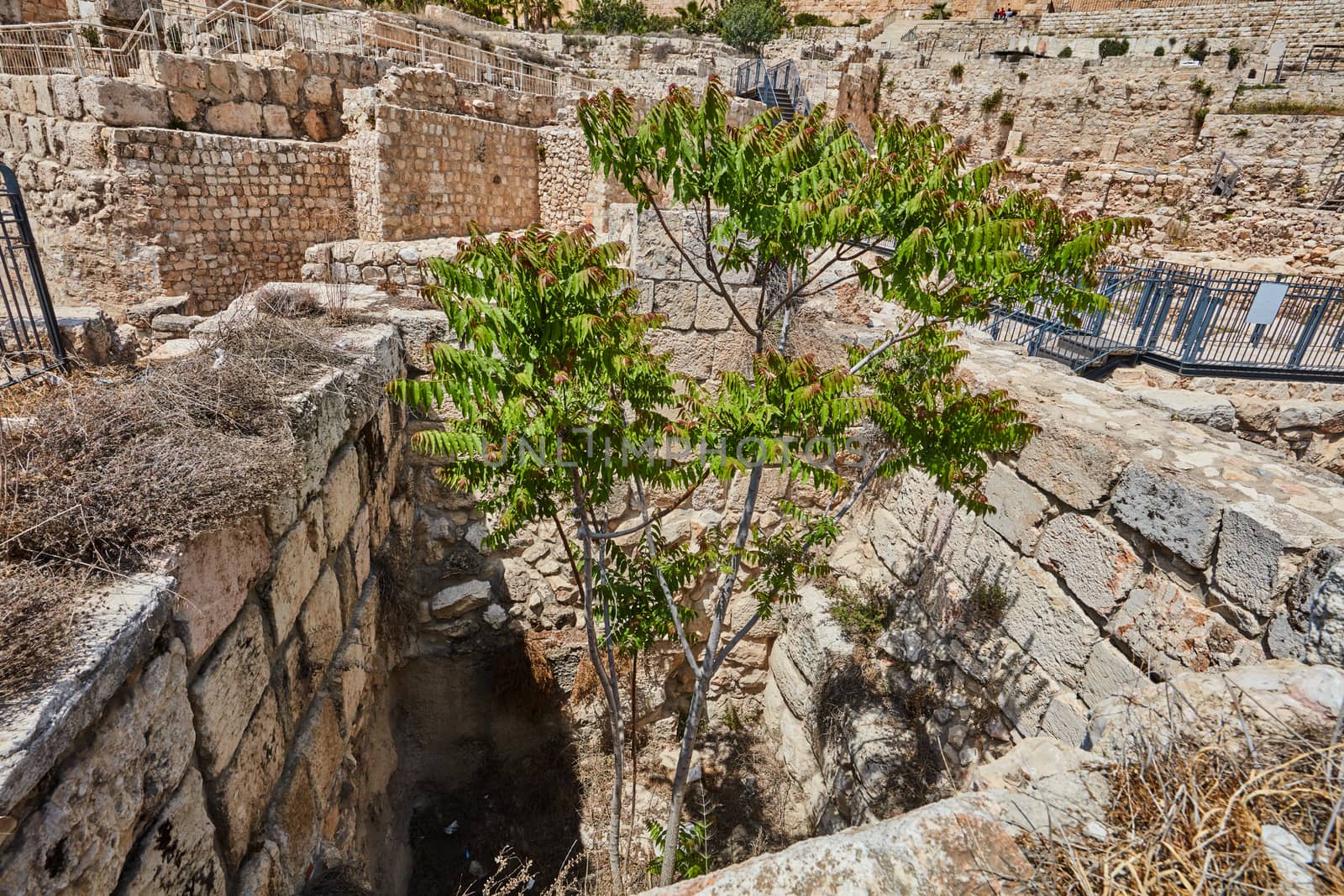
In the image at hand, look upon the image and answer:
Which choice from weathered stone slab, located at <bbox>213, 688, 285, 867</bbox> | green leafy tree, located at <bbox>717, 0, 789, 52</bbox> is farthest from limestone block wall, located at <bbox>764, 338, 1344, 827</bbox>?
green leafy tree, located at <bbox>717, 0, 789, 52</bbox>

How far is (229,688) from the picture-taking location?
2.31m

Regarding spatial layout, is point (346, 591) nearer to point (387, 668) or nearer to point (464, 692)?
point (387, 668)

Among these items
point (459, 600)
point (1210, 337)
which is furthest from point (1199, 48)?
point (459, 600)

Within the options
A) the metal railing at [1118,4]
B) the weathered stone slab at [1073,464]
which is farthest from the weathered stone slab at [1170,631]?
the metal railing at [1118,4]

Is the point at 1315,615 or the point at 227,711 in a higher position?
the point at 1315,615

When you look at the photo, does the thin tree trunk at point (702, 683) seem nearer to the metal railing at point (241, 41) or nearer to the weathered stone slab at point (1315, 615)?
the weathered stone slab at point (1315, 615)

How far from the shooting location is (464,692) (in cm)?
555

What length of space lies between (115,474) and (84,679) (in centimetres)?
75

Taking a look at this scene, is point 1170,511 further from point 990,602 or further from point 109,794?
point 109,794

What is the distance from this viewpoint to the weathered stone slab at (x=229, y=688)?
2164 millimetres

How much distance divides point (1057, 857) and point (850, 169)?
2.50 m

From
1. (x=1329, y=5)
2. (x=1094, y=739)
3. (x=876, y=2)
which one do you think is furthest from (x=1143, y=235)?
(x=876, y=2)

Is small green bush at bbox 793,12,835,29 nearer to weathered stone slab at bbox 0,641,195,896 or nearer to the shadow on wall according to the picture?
the shadow on wall

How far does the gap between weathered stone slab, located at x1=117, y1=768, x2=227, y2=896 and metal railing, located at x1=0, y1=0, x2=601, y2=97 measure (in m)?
11.6
